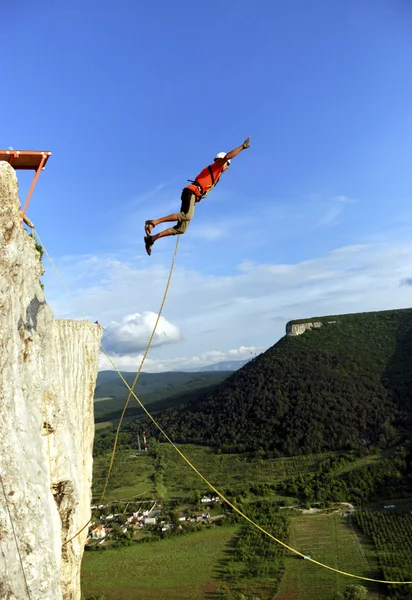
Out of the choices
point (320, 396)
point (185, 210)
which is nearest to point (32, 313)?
point (185, 210)

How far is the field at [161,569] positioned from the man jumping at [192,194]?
32760mm

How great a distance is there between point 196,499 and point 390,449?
29.3m

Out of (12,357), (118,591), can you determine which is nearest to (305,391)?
(118,591)

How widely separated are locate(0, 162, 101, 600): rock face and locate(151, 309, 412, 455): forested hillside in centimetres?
5850

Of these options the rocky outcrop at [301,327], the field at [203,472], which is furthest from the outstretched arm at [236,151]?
the rocky outcrop at [301,327]

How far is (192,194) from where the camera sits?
27.2 ft

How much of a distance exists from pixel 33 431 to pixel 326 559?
35.4 m

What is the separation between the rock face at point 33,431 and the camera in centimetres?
757

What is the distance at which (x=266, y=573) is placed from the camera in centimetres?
3356

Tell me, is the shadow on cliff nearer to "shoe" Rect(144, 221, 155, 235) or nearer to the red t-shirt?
"shoe" Rect(144, 221, 155, 235)

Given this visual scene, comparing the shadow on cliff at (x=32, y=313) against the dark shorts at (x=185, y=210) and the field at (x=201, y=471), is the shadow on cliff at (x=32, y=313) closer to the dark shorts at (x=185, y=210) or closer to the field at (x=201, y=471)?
the dark shorts at (x=185, y=210)

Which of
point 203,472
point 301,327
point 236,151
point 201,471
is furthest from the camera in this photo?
point 301,327

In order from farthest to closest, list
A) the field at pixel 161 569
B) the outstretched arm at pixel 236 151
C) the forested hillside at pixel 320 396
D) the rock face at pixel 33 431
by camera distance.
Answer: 1. the forested hillside at pixel 320 396
2. the field at pixel 161 569
3. the outstretched arm at pixel 236 151
4. the rock face at pixel 33 431

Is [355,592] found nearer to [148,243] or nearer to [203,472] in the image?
[148,243]
